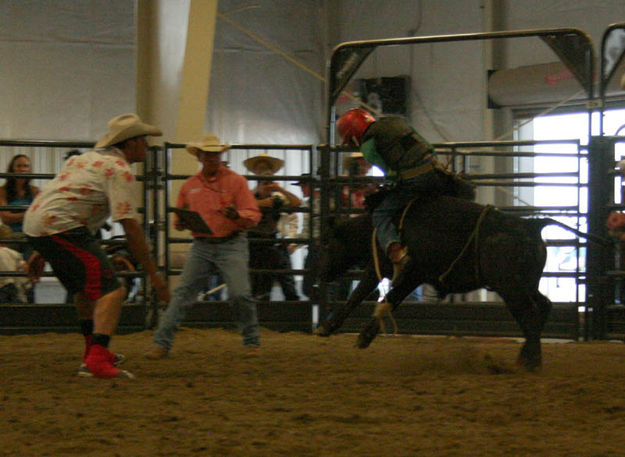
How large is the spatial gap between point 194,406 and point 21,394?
105 centimetres

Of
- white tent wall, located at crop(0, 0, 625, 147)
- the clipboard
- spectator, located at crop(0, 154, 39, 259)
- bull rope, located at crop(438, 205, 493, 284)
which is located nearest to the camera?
bull rope, located at crop(438, 205, 493, 284)

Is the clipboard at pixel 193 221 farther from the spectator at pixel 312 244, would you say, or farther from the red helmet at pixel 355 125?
the spectator at pixel 312 244

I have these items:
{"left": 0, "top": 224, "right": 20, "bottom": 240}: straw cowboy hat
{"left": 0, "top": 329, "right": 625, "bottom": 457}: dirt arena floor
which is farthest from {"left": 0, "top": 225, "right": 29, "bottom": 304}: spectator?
{"left": 0, "top": 329, "right": 625, "bottom": 457}: dirt arena floor

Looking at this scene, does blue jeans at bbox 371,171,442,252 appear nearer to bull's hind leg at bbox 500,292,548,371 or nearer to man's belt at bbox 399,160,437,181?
man's belt at bbox 399,160,437,181

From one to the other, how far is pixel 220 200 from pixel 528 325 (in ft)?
8.45

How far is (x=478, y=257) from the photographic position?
5.50 m

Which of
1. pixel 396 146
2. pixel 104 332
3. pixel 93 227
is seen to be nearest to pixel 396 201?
pixel 396 146

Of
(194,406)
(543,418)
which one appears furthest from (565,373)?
(194,406)

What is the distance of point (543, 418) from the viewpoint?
374cm

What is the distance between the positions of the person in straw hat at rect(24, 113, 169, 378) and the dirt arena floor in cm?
38

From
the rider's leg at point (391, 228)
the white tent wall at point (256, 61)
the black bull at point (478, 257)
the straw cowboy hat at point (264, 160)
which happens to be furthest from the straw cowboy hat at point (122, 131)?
the white tent wall at point (256, 61)

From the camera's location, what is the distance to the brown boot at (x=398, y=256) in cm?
557

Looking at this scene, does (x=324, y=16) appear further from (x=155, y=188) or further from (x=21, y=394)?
(x=21, y=394)

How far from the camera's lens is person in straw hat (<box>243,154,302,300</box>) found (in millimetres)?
8086
